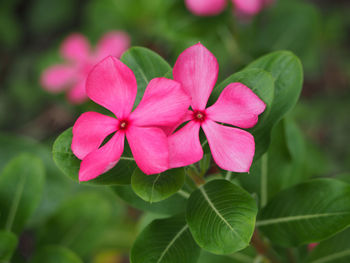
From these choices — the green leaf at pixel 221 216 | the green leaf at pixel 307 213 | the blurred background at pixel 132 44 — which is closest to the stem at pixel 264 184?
the green leaf at pixel 307 213

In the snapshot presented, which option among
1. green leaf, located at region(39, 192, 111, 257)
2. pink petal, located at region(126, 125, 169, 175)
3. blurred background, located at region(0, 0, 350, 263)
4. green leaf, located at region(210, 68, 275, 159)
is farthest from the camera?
blurred background, located at region(0, 0, 350, 263)

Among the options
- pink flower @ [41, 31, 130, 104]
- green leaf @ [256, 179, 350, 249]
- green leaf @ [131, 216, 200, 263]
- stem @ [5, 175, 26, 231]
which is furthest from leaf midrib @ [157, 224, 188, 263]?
pink flower @ [41, 31, 130, 104]

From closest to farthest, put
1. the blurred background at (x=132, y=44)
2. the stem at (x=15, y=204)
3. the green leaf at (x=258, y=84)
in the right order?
1. the green leaf at (x=258, y=84)
2. the stem at (x=15, y=204)
3. the blurred background at (x=132, y=44)

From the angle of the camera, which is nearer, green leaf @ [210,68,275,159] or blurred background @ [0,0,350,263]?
green leaf @ [210,68,275,159]

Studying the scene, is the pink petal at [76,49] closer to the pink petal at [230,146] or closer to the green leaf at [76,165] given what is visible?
the green leaf at [76,165]

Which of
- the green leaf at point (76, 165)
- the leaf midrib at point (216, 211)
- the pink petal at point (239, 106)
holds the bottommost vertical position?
the leaf midrib at point (216, 211)

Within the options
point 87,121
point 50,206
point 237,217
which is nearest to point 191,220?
point 237,217

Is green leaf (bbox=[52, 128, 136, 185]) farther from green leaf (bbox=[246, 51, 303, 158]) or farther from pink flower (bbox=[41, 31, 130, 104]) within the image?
pink flower (bbox=[41, 31, 130, 104])
